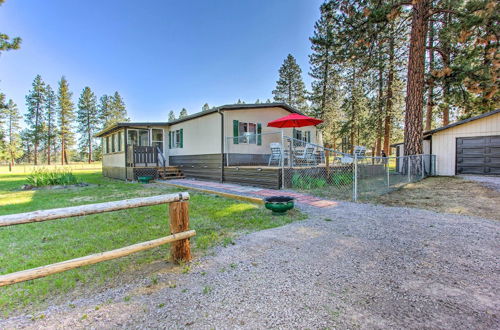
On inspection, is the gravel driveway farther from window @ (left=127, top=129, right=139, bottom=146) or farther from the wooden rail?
window @ (left=127, top=129, right=139, bottom=146)

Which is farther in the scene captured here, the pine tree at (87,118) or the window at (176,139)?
the pine tree at (87,118)

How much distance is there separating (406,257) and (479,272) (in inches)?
24.6

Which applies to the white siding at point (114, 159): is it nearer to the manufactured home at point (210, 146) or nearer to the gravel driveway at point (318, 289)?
the manufactured home at point (210, 146)

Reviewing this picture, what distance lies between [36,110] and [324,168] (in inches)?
1812

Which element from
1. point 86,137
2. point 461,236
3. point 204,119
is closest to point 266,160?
point 204,119

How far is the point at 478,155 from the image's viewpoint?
9984 mm

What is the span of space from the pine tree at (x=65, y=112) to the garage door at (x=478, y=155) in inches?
1795

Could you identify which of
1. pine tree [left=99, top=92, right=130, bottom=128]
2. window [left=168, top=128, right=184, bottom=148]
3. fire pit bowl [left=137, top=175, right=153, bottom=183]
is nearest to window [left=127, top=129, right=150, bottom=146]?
window [left=168, top=128, right=184, bottom=148]

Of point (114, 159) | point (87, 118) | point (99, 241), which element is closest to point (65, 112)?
point (87, 118)

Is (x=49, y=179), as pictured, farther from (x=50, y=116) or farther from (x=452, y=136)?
(x=50, y=116)

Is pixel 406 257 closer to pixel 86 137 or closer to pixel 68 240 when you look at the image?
pixel 68 240

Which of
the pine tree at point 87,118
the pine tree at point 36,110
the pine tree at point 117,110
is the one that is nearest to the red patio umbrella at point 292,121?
the pine tree at point 87,118

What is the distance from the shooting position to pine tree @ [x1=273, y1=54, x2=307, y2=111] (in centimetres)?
2895

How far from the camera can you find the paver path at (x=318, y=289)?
1676mm
